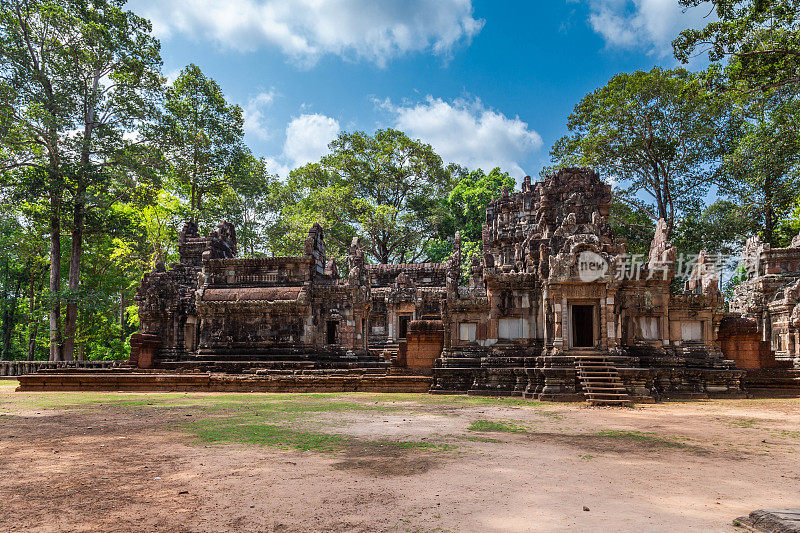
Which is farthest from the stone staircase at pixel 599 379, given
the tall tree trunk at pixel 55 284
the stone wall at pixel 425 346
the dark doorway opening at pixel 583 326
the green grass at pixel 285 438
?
the tall tree trunk at pixel 55 284

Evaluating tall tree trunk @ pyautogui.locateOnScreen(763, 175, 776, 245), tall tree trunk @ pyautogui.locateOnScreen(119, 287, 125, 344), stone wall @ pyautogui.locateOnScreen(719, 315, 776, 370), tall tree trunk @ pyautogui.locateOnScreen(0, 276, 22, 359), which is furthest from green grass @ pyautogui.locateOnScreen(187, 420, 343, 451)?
tall tree trunk @ pyautogui.locateOnScreen(763, 175, 776, 245)

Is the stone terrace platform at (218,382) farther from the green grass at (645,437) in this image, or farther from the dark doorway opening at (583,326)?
the green grass at (645,437)

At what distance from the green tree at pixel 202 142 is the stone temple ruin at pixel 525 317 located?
27.4ft

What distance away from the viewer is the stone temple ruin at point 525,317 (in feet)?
49.3

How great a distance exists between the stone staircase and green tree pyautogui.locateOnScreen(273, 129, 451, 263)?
2795 cm

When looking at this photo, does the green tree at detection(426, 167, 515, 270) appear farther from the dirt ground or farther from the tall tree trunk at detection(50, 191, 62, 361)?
the dirt ground

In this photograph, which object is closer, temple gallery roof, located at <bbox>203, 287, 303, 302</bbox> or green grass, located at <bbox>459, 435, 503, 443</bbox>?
green grass, located at <bbox>459, 435, 503, 443</bbox>

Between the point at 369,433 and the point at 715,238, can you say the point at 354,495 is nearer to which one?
the point at 369,433

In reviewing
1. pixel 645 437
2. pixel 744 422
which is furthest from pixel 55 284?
pixel 744 422

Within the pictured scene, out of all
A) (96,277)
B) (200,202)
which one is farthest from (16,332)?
(200,202)

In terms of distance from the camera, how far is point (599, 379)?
45.2ft

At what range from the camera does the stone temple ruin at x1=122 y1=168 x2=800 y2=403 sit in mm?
15016

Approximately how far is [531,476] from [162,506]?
3461mm

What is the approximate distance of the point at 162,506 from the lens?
4094 mm
